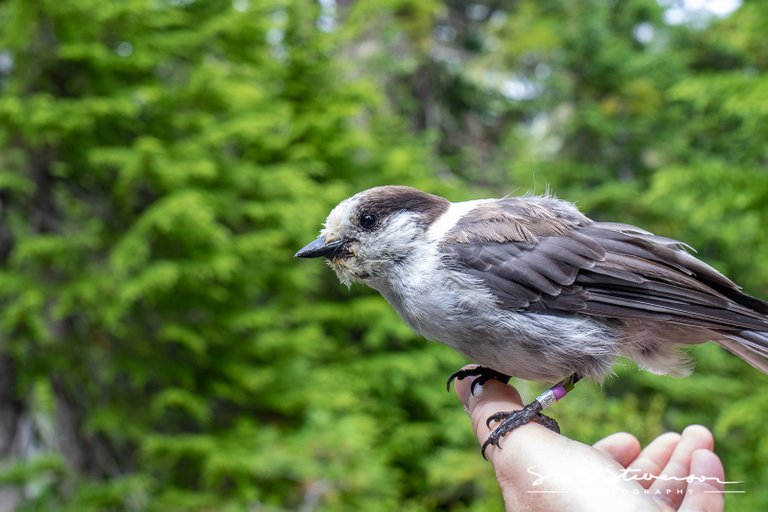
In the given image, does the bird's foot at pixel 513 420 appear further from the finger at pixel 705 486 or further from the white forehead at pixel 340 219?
the white forehead at pixel 340 219

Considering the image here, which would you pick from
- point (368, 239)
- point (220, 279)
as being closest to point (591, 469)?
point (368, 239)

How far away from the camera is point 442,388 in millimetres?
5750

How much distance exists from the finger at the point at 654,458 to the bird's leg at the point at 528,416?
461 mm

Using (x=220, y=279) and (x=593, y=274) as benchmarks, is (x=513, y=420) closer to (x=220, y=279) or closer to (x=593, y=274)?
(x=593, y=274)

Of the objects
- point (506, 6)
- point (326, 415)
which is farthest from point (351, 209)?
point (506, 6)

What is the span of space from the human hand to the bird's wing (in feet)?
1.35

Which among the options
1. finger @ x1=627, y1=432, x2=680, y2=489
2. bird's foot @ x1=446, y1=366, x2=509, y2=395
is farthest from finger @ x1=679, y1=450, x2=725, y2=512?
bird's foot @ x1=446, y1=366, x2=509, y2=395

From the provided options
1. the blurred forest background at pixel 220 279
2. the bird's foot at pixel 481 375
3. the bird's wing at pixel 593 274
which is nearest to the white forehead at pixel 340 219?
the bird's wing at pixel 593 274

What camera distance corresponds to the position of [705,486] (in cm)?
209

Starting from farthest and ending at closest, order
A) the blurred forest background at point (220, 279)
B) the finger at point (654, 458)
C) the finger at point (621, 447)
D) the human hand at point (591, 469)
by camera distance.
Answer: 1. the blurred forest background at point (220, 279)
2. the finger at point (621, 447)
3. the finger at point (654, 458)
4. the human hand at point (591, 469)

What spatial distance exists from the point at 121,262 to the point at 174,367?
823mm

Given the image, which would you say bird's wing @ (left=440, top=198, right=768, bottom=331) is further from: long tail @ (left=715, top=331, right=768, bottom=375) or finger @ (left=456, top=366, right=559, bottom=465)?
finger @ (left=456, top=366, right=559, bottom=465)

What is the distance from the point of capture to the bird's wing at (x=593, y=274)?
2049 millimetres

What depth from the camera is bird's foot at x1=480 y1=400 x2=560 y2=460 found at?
6.58 feet
